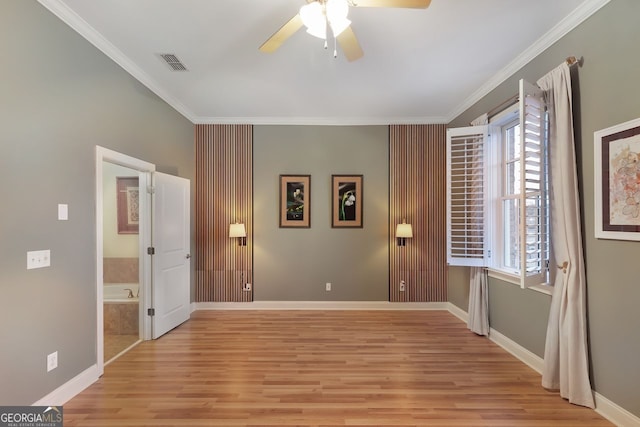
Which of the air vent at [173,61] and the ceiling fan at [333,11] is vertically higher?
the air vent at [173,61]

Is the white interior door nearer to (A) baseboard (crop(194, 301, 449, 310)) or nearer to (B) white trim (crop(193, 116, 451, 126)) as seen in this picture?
(A) baseboard (crop(194, 301, 449, 310))

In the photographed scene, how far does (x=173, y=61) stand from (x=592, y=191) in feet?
13.2

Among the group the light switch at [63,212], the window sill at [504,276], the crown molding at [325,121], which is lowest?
the window sill at [504,276]

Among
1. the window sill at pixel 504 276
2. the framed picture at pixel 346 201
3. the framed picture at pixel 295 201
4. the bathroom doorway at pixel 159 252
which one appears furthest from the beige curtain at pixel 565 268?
the bathroom doorway at pixel 159 252

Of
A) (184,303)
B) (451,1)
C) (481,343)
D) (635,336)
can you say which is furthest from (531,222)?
(184,303)

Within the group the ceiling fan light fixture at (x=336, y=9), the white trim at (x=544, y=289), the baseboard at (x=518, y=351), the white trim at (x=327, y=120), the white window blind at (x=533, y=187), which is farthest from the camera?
the white trim at (x=327, y=120)

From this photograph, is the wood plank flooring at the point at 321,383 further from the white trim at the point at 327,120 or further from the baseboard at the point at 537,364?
the white trim at the point at 327,120

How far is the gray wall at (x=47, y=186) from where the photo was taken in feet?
6.05

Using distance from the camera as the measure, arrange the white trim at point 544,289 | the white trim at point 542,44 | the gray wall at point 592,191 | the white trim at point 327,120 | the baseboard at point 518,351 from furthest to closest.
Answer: the white trim at point 327,120
the baseboard at point 518,351
the white trim at point 544,289
the white trim at point 542,44
the gray wall at point 592,191

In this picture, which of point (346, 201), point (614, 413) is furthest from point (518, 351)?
point (346, 201)

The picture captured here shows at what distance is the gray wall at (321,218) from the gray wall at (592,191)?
2.62 m

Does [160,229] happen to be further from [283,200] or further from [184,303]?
[283,200]

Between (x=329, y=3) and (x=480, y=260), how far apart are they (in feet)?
10.6

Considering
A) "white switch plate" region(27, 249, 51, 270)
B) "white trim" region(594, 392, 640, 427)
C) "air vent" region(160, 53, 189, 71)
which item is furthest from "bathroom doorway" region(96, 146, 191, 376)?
"white trim" region(594, 392, 640, 427)
